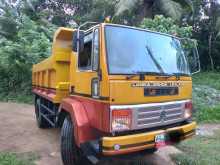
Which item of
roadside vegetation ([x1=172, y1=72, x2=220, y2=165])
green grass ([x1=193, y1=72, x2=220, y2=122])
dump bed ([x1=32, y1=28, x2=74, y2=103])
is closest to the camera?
roadside vegetation ([x1=172, y1=72, x2=220, y2=165])

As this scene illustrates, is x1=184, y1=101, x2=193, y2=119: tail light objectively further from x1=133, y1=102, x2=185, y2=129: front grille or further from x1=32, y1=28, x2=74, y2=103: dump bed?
x1=32, y1=28, x2=74, y2=103: dump bed

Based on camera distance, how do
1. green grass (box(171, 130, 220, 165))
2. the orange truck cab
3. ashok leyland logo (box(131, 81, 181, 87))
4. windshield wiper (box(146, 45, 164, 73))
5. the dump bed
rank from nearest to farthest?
the orange truck cab, ashok leyland logo (box(131, 81, 181, 87)), windshield wiper (box(146, 45, 164, 73)), green grass (box(171, 130, 220, 165)), the dump bed

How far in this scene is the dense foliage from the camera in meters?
15.7

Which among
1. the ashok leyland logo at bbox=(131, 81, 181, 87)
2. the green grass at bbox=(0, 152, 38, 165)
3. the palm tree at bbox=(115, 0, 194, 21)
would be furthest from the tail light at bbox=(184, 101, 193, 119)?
the palm tree at bbox=(115, 0, 194, 21)

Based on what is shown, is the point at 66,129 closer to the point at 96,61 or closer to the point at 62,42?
the point at 96,61

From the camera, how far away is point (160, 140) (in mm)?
5020

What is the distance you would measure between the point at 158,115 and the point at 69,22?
18807 millimetres

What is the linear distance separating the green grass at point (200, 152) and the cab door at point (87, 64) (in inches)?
87.7

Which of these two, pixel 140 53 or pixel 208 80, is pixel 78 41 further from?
pixel 208 80

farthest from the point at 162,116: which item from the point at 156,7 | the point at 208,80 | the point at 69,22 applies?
the point at 69,22

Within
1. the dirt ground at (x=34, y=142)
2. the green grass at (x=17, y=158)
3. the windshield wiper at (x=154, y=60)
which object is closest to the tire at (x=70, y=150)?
the dirt ground at (x=34, y=142)

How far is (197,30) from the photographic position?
22266 millimetres

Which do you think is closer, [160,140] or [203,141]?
[160,140]

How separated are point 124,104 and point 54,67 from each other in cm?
257
